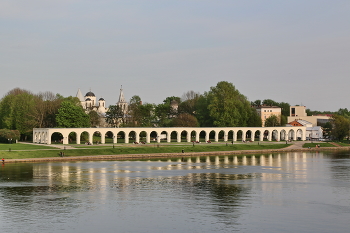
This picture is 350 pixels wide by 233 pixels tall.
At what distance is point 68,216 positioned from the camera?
30906mm

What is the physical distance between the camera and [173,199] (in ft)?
120

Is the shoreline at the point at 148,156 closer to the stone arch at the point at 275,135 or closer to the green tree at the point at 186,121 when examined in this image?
the stone arch at the point at 275,135

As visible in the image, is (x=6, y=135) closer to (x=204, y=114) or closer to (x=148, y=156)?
(x=148, y=156)

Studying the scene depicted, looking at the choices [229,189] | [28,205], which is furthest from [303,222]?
[28,205]

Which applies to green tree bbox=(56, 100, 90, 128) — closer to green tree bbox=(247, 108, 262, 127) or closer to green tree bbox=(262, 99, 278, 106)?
green tree bbox=(247, 108, 262, 127)

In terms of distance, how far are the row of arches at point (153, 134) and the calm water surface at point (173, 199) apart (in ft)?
103

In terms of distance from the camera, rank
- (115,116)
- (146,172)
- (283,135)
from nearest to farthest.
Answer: (146,172) → (283,135) → (115,116)

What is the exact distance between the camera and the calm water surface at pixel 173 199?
28.8 meters

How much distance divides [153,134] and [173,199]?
83338mm

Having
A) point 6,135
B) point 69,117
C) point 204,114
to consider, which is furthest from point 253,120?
point 6,135

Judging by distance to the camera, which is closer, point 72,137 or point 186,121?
point 72,137

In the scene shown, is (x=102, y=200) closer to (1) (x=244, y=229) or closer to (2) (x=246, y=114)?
(1) (x=244, y=229)

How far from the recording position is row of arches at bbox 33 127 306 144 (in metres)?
89.1

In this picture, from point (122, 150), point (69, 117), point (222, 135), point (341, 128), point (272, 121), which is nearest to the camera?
point (122, 150)
